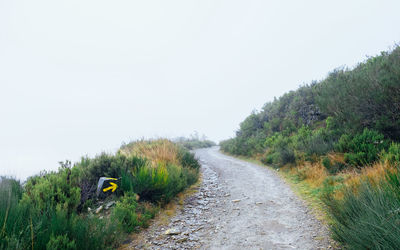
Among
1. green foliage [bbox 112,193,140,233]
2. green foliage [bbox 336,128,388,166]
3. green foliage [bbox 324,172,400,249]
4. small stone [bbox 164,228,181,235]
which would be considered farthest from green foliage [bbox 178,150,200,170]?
green foliage [bbox 324,172,400,249]

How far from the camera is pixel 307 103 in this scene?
1581 centimetres

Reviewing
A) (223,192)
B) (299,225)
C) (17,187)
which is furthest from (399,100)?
(17,187)

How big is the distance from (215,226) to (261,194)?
2600mm

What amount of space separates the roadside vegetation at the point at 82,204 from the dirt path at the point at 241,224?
2.11ft

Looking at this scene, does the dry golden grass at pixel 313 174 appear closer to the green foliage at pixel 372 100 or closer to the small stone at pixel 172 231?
the green foliage at pixel 372 100

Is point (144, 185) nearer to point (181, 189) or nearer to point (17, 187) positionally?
point (181, 189)

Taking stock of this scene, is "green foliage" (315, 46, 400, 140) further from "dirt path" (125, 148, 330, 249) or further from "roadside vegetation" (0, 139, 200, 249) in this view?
"roadside vegetation" (0, 139, 200, 249)

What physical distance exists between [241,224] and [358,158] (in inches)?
190

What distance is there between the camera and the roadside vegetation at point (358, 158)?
2604 millimetres

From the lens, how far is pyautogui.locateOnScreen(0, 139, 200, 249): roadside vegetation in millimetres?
2703

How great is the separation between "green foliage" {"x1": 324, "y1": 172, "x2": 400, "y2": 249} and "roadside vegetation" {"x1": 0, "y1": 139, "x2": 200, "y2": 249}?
3.41 metres

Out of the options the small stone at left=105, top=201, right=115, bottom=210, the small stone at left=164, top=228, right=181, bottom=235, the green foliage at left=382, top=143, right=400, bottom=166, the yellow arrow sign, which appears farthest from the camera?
the green foliage at left=382, top=143, right=400, bottom=166

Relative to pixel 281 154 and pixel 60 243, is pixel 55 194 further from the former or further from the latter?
pixel 281 154

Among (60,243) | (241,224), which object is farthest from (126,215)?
(241,224)
